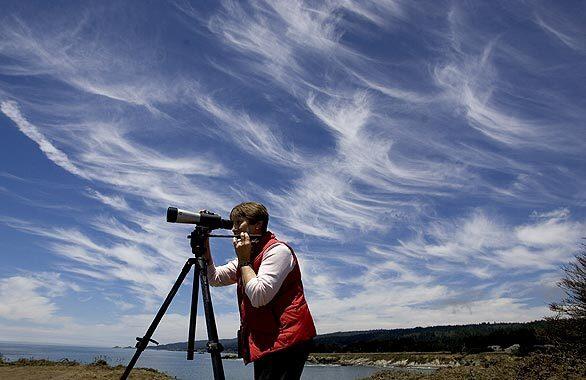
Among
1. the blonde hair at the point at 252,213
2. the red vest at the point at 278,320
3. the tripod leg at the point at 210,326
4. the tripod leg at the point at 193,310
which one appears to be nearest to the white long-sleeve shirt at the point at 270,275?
the red vest at the point at 278,320

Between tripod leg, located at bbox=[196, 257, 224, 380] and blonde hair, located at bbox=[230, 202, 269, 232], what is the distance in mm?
763

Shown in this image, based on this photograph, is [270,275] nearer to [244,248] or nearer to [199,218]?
[244,248]

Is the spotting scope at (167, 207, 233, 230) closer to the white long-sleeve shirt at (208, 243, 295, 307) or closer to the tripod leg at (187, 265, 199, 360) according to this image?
the tripod leg at (187, 265, 199, 360)

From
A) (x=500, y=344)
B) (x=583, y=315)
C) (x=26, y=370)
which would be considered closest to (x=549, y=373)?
(x=583, y=315)

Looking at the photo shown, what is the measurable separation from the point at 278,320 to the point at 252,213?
744mm

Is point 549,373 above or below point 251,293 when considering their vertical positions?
below

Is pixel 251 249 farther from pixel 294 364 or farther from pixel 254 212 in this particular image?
pixel 294 364

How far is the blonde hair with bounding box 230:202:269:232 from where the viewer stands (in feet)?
9.73

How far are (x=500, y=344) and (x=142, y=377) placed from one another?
78.4 metres

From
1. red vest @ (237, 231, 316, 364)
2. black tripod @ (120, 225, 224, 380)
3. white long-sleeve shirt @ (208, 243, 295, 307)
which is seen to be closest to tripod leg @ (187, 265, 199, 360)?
black tripod @ (120, 225, 224, 380)

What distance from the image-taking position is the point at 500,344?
255ft

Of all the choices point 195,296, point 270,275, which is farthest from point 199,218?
point 270,275

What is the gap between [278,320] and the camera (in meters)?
2.71

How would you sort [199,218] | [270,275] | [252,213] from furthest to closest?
[199,218] → [252,213] → [270,275]
